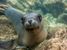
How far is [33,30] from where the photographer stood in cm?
456

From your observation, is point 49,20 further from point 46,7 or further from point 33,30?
point 33,30

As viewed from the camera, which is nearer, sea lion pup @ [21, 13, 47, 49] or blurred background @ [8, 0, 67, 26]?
sea lion pup @ [21, 13, 47, 49]

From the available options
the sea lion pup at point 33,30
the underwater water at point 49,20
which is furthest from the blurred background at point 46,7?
the sea lion pup at point 33,30

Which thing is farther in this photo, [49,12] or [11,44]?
[49,12]

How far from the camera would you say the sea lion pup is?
4.41 meters

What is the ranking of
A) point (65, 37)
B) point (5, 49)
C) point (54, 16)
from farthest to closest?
point (54, 16), point (5, 49), point (65, 37)

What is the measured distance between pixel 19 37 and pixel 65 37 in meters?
1.41

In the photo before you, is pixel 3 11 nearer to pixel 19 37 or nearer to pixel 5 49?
pixel 19 37

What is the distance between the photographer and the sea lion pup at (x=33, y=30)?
441 centimetres

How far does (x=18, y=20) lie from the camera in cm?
588

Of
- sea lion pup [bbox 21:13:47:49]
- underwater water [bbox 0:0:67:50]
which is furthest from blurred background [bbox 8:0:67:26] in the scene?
sea lion pup [bbox 21:13:47:49]

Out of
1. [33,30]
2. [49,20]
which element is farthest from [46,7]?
[33,30]

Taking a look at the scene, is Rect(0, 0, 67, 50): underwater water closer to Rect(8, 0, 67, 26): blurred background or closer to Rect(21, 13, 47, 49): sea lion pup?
Rect(8, 0, 67, 26): blurred background

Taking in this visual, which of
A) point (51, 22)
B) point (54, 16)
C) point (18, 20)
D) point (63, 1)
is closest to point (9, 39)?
point (18, 20)
